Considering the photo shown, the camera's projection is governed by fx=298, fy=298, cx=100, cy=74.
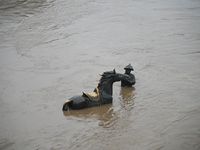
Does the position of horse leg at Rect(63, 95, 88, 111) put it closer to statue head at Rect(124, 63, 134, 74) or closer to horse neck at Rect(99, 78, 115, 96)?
horse neck at Rect(99, 78, 115, 96)

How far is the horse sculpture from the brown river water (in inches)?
4.9

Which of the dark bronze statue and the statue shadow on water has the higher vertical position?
the dark bronze statue

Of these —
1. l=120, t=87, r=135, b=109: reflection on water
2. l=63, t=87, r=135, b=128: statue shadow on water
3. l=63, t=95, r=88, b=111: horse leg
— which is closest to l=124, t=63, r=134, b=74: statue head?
l=120, t=87, r=135, b=109: reflection on water

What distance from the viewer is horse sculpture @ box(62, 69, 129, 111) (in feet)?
17.5

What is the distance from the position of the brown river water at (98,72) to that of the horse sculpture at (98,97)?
13cm

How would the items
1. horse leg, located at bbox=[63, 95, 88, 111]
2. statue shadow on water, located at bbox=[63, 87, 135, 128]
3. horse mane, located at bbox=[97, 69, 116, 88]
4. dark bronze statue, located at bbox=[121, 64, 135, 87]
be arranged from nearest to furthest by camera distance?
statue shadow on water, located at bbox=[63, 87, 135, 128], horse leg, located at bbox=[63, 95, 88, 111], horse mane, located at bbox=[97, 69, 116, 88], dark bronze statue, located at bbox=[121, 64, 135, 87]

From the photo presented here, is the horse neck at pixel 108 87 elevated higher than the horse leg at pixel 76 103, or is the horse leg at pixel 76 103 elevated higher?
the horse neck at pixel 108 87

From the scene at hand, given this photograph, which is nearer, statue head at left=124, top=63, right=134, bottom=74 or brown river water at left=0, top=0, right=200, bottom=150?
brown river water at left=0, top=0, right=200, bottom=150

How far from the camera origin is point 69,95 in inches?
235

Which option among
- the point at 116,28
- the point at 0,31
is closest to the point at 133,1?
the point at 116,28

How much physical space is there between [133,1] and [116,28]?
13.9 ft

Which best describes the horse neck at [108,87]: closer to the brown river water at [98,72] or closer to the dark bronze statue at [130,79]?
the brown river water at [98,72]

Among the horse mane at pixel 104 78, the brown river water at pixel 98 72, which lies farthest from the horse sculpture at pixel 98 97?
the brown river water at pixel 98 72

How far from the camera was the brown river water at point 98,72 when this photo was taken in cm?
458
